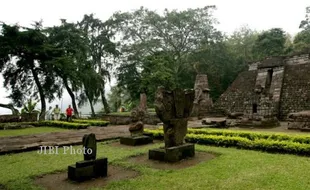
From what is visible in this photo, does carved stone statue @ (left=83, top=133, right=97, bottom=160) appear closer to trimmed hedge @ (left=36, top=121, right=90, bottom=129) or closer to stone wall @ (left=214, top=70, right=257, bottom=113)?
trimmed hedge @ (left=36, top=121, right=90, bottom=129)

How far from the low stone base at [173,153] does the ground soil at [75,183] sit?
109 cm

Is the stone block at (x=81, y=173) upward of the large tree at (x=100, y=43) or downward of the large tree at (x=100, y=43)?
downward

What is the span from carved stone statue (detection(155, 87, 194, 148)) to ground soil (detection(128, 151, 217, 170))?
590 millimetres

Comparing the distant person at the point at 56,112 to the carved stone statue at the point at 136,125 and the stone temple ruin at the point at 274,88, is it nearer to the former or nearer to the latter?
the stone temple ruin at the point at 274,88

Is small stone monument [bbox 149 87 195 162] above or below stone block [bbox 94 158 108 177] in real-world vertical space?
above

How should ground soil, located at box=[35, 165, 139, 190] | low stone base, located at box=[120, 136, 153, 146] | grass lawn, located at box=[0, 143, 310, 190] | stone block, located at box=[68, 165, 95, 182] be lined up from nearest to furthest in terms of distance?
grass lawn, located at box=[0, 143, 310, 190] → ground soil, located at box=[35, 165, 139, 190] → stone block, located at box=[68, 165, 95, 182] → low stone base, located at box=[120, 136, 153, 146]

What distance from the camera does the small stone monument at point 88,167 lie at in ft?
17.5

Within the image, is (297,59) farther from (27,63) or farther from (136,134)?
(27,63)

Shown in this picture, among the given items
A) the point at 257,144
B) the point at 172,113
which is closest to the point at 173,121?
the point at 172,113

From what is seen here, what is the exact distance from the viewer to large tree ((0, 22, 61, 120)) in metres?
19.4

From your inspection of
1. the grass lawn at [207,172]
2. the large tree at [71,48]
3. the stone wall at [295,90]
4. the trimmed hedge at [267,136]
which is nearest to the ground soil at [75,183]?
the grass lawn at [207,172]

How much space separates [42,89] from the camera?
853 inches

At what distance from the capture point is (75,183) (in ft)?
17.2

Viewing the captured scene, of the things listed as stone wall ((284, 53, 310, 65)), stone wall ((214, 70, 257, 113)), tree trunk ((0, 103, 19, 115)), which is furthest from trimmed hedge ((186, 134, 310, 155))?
tree trunk ((0, 103, 19, 115))
